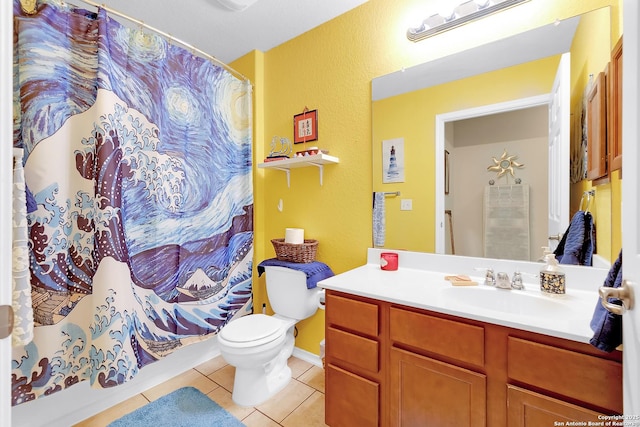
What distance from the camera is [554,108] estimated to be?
1306 mm

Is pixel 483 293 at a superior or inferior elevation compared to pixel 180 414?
superior

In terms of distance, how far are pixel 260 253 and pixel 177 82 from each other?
1407 mm

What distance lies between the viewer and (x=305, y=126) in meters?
2.13

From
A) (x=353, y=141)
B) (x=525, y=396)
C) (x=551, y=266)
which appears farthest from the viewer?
(x=353, y=141)

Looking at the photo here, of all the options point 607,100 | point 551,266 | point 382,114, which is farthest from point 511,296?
point 382,114

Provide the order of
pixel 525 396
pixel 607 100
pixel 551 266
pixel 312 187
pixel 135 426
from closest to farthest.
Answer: pixel 525 396, pixel 607 100, pixel 551 266, pixel 135 426, pixel 312 187

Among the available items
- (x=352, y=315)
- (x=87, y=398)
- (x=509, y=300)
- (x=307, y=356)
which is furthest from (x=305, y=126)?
(x=87, y=398)

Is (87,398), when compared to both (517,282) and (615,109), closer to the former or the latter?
(517,282)

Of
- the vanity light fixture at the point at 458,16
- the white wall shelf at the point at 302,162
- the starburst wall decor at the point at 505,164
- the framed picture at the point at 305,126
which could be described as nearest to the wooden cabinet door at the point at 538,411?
the starburst wall decor at the point at 505,164

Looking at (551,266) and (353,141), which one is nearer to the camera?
(551,266)

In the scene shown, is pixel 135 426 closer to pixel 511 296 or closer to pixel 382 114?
pixel 511 296

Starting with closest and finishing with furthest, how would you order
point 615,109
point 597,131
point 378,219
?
point 615,109 → point 597,131 → point 378,219

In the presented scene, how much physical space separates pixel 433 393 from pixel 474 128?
1.28 m

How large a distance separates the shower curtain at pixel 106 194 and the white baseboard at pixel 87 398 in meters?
0.24
